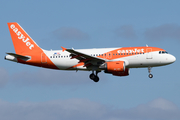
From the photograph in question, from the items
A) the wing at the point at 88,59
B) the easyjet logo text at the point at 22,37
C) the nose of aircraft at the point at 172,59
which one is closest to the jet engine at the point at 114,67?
the wing at the point at 88,59

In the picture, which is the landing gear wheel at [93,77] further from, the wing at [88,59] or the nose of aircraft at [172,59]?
the nose of aircraft at [172,59]

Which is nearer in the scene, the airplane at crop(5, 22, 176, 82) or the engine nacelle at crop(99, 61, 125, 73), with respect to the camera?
the engine nacelle at crop(99, 61, 125, 73)

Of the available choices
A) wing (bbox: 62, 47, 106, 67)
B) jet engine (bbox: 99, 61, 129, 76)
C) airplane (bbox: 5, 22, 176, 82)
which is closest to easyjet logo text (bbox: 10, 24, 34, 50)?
airplane (bbox: 5, 22, 176, 82)

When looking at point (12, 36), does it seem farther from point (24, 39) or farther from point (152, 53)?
point (152, 53)

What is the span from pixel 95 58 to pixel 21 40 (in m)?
13.9

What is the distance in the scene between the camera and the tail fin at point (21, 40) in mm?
64000

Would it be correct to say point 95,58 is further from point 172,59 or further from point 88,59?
point 172,59

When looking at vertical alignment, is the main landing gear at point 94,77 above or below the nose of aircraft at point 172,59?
below

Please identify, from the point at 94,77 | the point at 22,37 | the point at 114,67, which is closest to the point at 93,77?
the point at 94,77

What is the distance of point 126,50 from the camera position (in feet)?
195

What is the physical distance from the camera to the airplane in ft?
193

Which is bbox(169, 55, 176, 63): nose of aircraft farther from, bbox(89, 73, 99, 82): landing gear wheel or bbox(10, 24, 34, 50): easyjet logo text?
bbox(10, 24, 34, 50): easyjet logo text

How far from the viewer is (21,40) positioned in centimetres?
6488

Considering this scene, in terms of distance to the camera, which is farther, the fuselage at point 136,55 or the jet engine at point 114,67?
the fuselage at point 136,55
